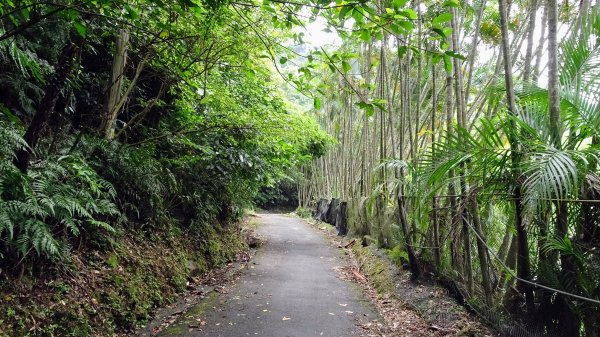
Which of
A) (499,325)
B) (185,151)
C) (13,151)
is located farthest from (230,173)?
(499,325)

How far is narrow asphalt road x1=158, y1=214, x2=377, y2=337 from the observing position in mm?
3854

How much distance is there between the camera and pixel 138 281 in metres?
4.14

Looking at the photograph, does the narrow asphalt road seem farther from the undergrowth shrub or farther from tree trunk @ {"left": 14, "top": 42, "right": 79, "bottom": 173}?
tree trunk @ {"left": 14, "top": 42, "right": 79, "bottom": 173}

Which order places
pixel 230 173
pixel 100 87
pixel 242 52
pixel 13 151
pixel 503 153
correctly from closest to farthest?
pixel 503 153
pixel 13 151
pixel 242 52
pixel 100 87
pixel 230 173

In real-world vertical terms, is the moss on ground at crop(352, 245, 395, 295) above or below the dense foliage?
below

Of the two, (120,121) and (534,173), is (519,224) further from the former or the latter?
(120,121)

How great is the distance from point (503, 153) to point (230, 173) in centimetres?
508

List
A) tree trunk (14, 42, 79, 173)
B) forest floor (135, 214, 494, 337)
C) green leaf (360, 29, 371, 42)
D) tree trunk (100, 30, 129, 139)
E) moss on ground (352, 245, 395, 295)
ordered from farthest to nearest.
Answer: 1. moss on ground (352, 245, 395, 295)
2. tree trunk (100, 30, 129, 139)
3. forest floor (135, 214, 494, 337)
4. tree trunk (14, 42, 79, 173)
5. green leaf (360, 29, 371, 42)

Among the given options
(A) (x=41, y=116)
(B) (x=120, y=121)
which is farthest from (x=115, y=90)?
(A) (x=41, y=116)

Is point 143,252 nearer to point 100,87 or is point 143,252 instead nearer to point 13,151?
point 13,151

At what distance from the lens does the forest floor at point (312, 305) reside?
382 cm

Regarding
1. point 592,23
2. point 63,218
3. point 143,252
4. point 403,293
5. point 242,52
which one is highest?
point 242,52

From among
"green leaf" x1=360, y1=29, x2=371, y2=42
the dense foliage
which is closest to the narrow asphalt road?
the dense foliage

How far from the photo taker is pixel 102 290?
3.57 m
